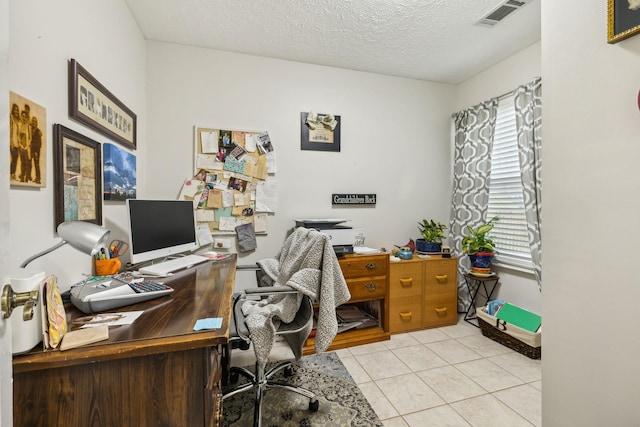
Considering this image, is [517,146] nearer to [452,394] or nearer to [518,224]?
[518,224]

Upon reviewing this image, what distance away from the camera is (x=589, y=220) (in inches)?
38.4

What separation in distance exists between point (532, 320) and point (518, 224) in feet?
2.66

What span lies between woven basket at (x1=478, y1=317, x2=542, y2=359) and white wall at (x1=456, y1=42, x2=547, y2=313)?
0.34 m

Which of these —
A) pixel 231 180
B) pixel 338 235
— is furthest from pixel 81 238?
pixel 338 235

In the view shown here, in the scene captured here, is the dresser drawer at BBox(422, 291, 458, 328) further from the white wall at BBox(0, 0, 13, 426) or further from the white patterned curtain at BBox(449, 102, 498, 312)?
the white wall at BBox(0, 0, 13, 426)

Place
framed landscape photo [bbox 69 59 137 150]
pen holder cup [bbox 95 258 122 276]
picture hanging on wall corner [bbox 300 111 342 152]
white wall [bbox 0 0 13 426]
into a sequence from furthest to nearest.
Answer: picture hanging on wall corner [bbox 300 111 342 152] < pen holder cup [bbox 95 258 122 276] < framed landscape photo [bbox 69 59 137 150] < white wall [bbox 0 0 13 426]

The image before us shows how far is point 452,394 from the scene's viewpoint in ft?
5.89

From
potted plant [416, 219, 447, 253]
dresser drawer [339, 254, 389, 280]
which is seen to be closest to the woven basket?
potted plant [416, 219, 447, 253]

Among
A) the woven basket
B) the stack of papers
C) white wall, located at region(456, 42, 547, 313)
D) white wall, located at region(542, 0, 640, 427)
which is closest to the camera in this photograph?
white wall, located at region(542, 0, 640, 427)

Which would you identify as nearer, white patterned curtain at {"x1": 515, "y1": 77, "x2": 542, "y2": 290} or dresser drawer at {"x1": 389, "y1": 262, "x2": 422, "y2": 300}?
white patterned curtain at {"x1": 515, "y1": 77, "x2": 542, "y2": 290}

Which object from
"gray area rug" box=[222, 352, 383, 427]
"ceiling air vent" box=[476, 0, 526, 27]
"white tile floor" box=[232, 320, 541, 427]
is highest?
"ceiling air vent" box=[476, 0, 526, 27]

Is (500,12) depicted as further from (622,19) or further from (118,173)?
(118,173)

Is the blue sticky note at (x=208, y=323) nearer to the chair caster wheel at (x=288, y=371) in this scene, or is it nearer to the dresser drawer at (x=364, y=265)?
the chair caster wheel at (x=288, y=371)

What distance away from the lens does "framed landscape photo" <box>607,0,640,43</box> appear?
2.75 ft
